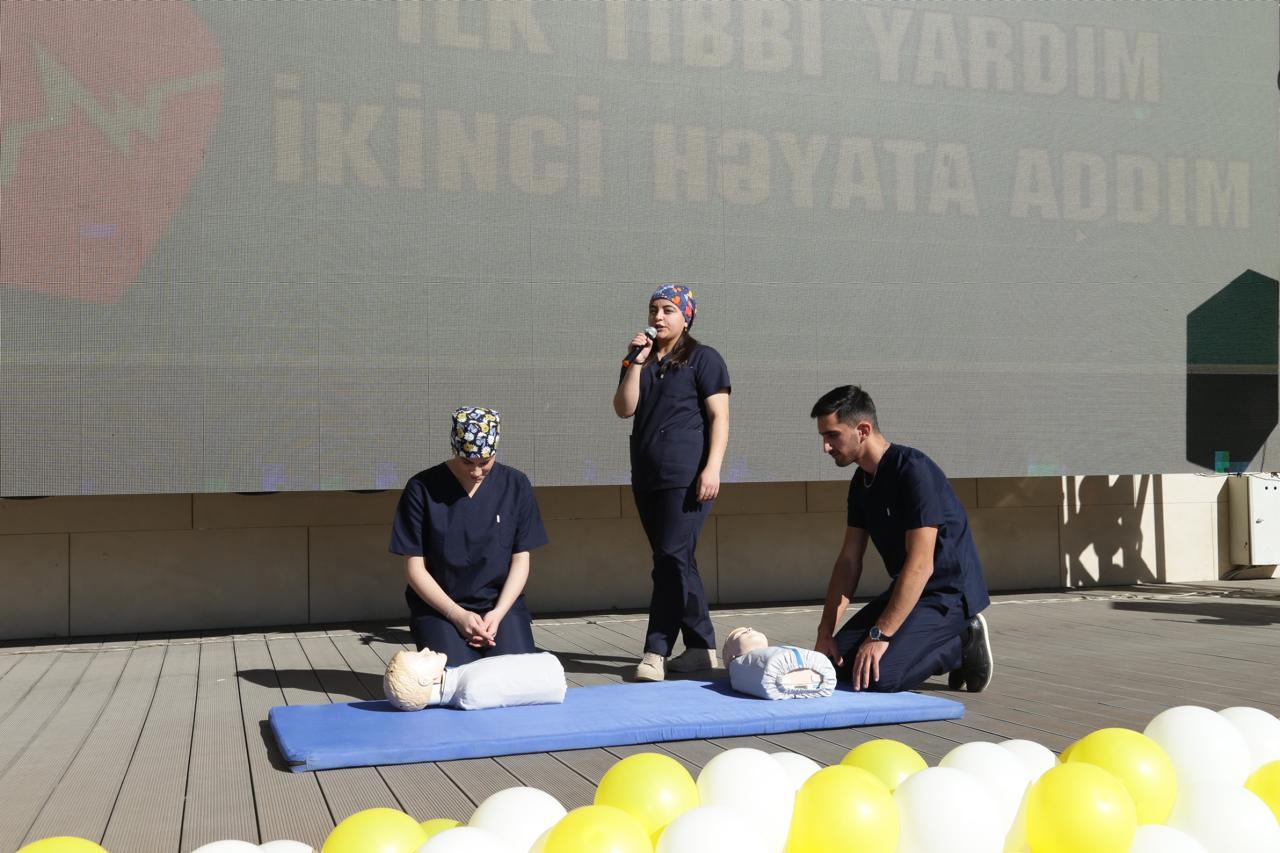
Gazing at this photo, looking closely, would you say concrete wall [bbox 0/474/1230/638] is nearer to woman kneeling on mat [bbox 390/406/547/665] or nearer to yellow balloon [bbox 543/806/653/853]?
woman kneeling on mat [bbox 390/406/547/665]

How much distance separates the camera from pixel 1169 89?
5.70 metres

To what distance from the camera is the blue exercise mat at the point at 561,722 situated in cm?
244

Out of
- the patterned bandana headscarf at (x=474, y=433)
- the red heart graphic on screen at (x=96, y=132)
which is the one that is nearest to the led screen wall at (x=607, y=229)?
the red heart graphic on screen at (x=96, y=132)

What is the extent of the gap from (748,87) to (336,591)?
2.77m

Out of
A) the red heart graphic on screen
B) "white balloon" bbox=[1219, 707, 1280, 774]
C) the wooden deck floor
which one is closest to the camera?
"white balloon" bbox=[1219, 707, 1280, 774]

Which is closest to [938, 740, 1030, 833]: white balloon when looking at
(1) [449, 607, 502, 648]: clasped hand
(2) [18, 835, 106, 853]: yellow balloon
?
(2) [18, 835, 106, 853]: yellow balloon

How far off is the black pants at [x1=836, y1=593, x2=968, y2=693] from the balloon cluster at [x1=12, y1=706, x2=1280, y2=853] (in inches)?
55.6

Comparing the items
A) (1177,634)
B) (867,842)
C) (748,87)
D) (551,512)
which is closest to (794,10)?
(748,87)

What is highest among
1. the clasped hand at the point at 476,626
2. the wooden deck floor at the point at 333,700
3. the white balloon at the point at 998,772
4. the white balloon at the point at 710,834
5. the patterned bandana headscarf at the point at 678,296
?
the patterned bandana headscarf at the point at 678,296

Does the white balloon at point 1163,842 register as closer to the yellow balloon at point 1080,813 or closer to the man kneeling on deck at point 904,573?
the yellow balloon at point 1080,813

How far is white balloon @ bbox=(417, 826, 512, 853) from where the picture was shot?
1218mm

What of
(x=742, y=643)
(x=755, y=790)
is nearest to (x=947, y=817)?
(x=755, y=790)

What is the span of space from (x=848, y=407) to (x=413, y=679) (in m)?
1.28

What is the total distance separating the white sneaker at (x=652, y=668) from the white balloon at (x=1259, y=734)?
180 cm
